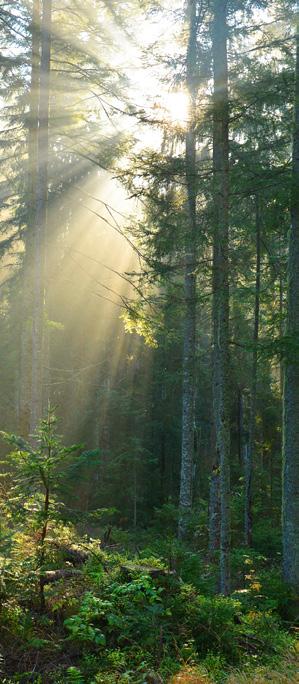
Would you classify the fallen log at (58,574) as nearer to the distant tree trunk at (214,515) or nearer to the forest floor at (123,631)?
the forest floor at (123,631)

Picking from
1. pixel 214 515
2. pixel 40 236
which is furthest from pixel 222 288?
pixel 214 515

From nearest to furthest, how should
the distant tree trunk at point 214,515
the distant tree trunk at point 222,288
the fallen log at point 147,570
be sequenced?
the fallen log at point 147,570 < the distant tree trunk at point 222,288 < the distant tree trunk at point 214,515

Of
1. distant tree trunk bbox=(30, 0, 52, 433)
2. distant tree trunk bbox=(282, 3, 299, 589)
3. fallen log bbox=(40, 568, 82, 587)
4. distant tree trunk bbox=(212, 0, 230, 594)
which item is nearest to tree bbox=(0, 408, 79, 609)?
fallen log bbox=(40, 568, 82, 587)

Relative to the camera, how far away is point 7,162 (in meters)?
17.9

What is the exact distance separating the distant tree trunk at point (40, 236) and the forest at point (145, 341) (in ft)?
0.13

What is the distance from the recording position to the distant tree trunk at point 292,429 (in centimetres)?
1046

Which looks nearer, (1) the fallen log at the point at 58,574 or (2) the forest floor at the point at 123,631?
(2) the forest floor at the point at 123,631

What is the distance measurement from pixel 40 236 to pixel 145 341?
3.17 meters

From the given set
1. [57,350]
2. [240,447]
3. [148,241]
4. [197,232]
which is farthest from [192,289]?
[240,447]

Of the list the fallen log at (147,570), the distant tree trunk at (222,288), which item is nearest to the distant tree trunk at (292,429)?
the distant tree trunk at (222,288)

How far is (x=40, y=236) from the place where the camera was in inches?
433

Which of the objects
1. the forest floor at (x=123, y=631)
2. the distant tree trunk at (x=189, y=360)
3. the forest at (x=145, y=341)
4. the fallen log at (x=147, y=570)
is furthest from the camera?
the distant tree trunk at (x=189, y=360)

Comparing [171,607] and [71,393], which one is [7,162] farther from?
[171,607]

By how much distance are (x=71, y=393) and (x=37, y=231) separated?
609 inches
